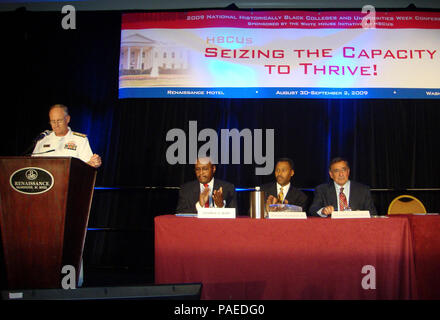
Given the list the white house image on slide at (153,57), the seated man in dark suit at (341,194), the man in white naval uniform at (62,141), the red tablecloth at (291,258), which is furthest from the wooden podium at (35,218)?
the white house image on slide at (153,57)

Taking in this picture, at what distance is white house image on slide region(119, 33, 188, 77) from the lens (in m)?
4.33

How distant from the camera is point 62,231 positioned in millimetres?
2096

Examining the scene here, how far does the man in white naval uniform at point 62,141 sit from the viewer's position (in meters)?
2.99

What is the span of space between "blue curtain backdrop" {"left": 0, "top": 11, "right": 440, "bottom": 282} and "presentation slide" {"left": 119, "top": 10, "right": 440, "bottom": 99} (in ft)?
1.00

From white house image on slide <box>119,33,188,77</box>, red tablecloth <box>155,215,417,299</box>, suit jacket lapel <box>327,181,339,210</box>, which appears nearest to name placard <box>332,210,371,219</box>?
red tablecloth <box>155,215,417,299</box>

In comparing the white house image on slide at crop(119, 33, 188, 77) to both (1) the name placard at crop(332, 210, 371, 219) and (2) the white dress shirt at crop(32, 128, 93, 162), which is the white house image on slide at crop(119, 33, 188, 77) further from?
(1) the name placard at crop(332, 210, 371, 219)

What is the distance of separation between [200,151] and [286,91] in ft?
3.86

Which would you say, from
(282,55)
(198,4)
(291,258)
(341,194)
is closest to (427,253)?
(291,258)

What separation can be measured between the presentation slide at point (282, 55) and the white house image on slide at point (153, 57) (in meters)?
0.01

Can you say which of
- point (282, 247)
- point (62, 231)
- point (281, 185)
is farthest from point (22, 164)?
point (281, 185)

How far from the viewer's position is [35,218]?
6.85 feet

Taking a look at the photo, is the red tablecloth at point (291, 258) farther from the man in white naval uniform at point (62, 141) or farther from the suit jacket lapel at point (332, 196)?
the man in white naval uniform at point (62, 141)
